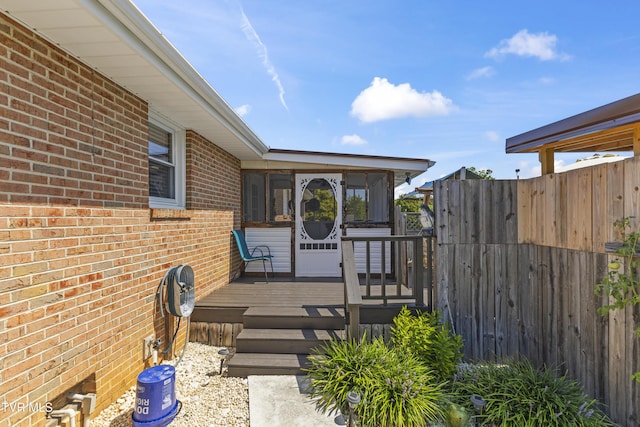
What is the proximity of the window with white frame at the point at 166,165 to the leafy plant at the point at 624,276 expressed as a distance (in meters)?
4.30

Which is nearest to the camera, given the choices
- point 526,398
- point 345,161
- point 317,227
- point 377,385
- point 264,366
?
point 526,398

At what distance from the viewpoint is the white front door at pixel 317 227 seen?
20.5ft

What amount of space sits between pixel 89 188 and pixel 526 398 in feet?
12.7

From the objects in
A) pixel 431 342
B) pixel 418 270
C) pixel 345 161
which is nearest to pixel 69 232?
pixel 431 342

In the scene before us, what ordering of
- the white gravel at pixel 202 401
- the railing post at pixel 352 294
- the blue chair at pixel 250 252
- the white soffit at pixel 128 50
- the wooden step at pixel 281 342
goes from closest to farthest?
the white soffit at pixel 128 50 → the white gravel at pixel 202 401 → the railing post at pixel 352 294 → the wooden step at pixel 281 342 → the blue chair at pixel 250 252

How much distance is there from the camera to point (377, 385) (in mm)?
2650

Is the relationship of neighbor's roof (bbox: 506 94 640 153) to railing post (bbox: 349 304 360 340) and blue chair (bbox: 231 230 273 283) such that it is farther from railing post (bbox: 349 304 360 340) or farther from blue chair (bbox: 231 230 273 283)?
blue chair (bbox: 231 230 273 283)

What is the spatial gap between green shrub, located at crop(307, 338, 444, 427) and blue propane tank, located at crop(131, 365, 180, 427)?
1.19 metres

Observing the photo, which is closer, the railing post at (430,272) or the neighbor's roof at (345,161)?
the railing post at (430,272)

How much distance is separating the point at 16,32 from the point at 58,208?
3.69 feet

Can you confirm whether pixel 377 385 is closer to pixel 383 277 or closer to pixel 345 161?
pixel 383 277

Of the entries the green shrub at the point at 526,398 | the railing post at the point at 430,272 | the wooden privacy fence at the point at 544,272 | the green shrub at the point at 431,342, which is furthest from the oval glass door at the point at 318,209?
the green shrub at the point at 526,398

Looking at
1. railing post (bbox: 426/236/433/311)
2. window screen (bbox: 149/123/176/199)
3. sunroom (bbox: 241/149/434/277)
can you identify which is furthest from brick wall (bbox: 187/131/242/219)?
railing post (bbox: 426/236/433/311)

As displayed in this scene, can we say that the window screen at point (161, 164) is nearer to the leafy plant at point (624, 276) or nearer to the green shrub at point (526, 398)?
the green shrub at point (526, 398)
